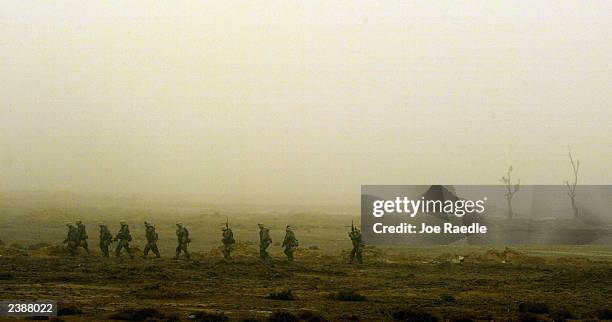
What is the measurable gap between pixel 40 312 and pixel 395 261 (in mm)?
26404

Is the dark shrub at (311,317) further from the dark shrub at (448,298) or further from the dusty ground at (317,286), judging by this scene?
the dark shrub at (448,298)

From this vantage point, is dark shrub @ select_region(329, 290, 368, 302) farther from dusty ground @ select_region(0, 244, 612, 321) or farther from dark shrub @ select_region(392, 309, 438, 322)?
dark shrub @ select_region(392, 309, 438, 322)

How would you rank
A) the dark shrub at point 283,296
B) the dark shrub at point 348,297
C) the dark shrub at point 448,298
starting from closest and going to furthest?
the dark shrub at point 283,296 → the dark shrub at point 348,297 → the dark shrub at point 448,298

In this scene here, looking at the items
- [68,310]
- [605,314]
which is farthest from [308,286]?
[68,310]

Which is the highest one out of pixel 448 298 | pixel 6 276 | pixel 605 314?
pixel 6 276

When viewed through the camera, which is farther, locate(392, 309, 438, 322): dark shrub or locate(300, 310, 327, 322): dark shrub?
locate(392, 309, 438, 322): dark shrub

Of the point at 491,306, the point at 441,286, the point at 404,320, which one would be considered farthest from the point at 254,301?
the point at 441,286

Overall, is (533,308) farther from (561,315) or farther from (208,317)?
(208,317)

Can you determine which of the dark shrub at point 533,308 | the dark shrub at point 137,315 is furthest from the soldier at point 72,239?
the dark shrub at point 533,308

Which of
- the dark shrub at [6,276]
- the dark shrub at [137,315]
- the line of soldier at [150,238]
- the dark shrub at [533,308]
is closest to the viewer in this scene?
the dark shrub at [137,315]

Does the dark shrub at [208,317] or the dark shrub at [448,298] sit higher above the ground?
the dark shrub at [208,317]

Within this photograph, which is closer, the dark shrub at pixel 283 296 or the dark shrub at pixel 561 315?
the dark shrub at pixel 561 315

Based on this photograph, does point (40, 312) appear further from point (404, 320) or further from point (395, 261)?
point (395, 261)

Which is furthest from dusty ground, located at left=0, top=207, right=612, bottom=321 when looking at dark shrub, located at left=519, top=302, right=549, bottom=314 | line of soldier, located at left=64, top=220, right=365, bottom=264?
line of soldier, located at left=64, top=220, right=365, bottom=264
